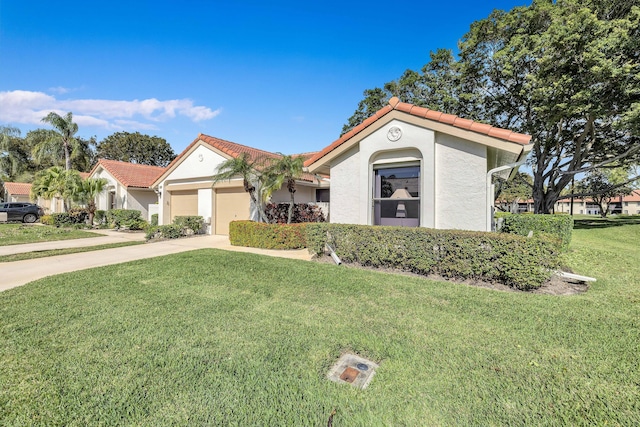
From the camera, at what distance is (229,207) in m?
15.3

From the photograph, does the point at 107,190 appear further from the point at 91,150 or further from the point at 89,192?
the point at 91,150

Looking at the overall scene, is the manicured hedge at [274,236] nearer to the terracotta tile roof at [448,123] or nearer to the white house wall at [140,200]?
the terracotta tile roof at [448,123]

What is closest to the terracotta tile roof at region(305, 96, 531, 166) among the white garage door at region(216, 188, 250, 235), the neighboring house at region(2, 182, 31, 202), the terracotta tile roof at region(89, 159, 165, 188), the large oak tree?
the white garage door at region(216, 188, 250, 235)

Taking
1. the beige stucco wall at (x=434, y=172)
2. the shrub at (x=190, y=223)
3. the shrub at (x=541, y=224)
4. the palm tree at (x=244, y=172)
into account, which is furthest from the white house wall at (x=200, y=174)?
the shrub at (x=541, y=224)

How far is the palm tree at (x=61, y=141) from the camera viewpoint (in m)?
24.6

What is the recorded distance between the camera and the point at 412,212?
28.1 feet

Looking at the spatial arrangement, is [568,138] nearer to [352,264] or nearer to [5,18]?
[352,264]

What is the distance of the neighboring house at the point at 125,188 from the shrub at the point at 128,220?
2.21 m

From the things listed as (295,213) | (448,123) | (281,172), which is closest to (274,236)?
(281,172)

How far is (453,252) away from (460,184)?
2372 mm

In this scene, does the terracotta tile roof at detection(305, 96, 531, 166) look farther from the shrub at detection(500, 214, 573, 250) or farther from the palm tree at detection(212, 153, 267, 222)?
the shrub at detection(500, 214, 573, 250)

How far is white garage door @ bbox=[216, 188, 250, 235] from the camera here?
14742 millimetres

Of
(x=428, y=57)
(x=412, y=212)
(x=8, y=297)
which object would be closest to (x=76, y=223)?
(x=8, y=297)

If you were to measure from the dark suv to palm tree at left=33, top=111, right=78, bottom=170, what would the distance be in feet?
14.9
